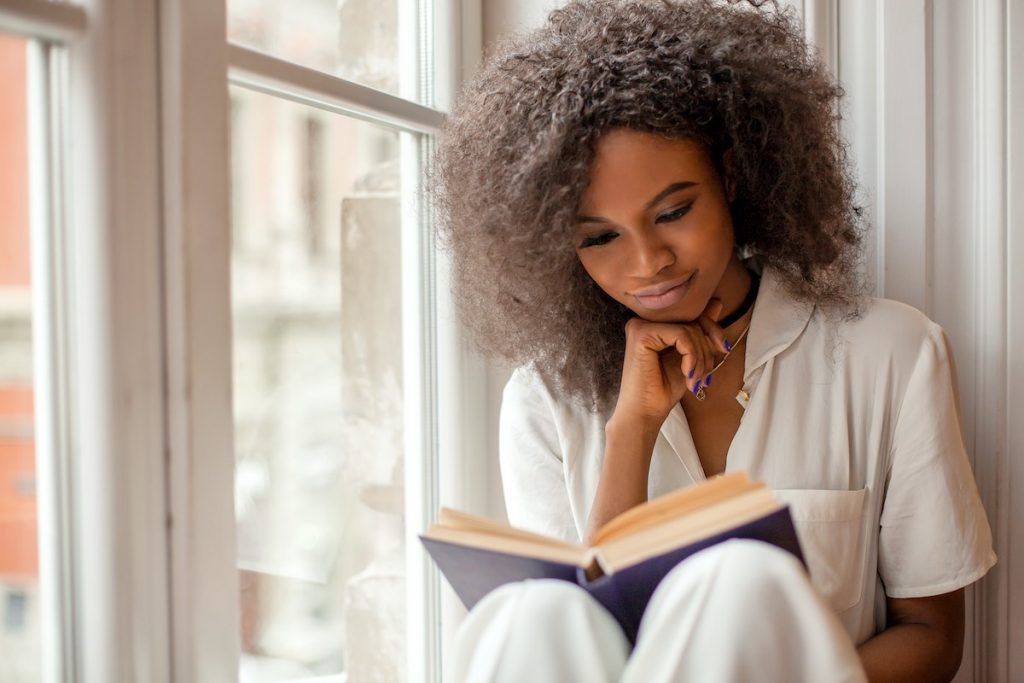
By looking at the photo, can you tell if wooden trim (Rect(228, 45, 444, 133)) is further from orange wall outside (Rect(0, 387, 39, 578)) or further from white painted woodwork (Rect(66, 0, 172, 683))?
orange wall outside (Rect(0, 387, 39, 578))

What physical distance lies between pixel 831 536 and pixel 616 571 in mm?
517

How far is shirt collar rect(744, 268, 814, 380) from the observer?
125 cm

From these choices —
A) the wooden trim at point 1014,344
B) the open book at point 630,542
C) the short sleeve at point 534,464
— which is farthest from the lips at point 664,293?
the wooden trim at point 1014,344

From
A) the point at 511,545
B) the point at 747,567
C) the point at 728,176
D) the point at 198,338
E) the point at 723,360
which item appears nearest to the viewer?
the point at 747,567

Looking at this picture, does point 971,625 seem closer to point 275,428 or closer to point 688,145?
point 688,145

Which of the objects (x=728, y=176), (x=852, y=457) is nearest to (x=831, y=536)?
(x=852, y=457)

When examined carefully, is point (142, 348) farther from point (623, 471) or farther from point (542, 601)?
point (623, 471)

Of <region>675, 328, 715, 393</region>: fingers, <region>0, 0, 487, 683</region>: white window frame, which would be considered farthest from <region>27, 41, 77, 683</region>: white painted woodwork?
<region>675, 328, 715, 393</region>: fingers

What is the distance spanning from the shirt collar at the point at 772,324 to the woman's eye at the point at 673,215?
23 cm

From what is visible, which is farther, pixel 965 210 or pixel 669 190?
pixel 965 210

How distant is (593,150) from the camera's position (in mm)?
1103

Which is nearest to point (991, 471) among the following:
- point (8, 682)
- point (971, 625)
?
point (971, 625)

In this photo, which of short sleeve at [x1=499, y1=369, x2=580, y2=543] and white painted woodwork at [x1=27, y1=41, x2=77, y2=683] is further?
short sleeve at [x1=499, y1=369, x2=580, y2=543]

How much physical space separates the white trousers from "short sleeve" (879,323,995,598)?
50 centimetres
